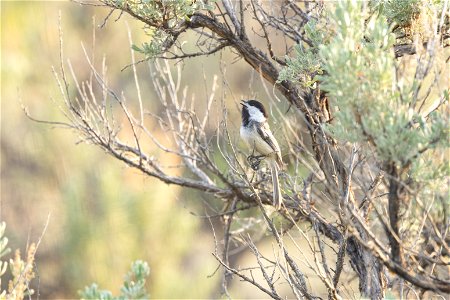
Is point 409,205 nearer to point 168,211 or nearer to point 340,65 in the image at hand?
point 340,65

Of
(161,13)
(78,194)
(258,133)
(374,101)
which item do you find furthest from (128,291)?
(78,194)

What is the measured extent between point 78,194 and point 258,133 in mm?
4097

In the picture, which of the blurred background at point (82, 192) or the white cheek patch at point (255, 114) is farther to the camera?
the blurred background at point (82, 192)

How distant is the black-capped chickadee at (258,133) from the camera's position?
486 cm

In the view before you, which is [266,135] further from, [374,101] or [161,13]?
[374,101]

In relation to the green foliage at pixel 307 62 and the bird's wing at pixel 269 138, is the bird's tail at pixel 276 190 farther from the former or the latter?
the green foliage at pixel 307 62

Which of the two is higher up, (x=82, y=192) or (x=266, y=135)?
(x=82, y=192)

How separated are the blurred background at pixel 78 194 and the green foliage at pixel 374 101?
16.2 ft

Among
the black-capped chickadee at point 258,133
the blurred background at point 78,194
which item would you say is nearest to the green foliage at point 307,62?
the black-capped chickadee at point 258,133

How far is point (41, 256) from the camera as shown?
30.1 feet

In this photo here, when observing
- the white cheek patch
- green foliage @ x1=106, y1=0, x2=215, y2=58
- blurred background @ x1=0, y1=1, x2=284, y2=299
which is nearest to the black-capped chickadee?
the white cheek patch

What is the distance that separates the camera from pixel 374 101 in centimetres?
227

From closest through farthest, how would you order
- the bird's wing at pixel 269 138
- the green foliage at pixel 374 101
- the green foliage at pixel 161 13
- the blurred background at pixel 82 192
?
the green foliage at pixel 374 101, the green foliage at pixel 161 13, the bird's wing at pixel 269 138, the blurred background at pixel 82 192

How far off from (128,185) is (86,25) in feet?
13.0
